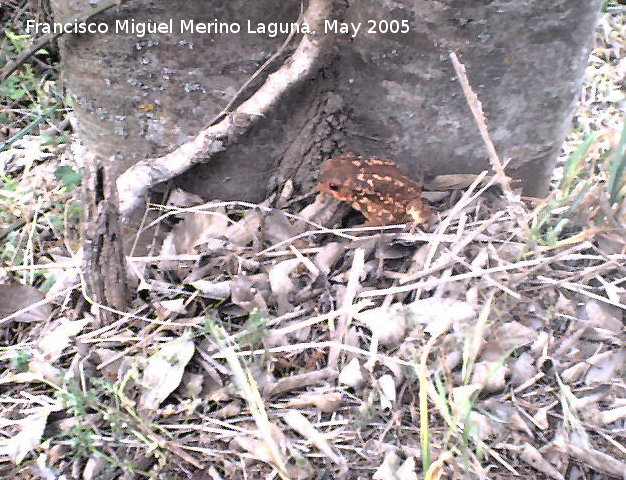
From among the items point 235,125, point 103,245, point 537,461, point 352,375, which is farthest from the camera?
point 235,125

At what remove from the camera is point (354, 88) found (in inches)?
66.7

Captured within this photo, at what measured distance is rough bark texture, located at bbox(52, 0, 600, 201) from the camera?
60.2 inches

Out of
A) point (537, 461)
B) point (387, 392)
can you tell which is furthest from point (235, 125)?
point (537, 461)

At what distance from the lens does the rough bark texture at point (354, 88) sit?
1.53m

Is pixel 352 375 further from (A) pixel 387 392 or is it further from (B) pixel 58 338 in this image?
(B) pixel 58 338

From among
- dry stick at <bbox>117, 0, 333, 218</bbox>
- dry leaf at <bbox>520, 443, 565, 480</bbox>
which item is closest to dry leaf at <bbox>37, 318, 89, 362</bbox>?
dry stick at <bbox>117, 0, 333, 218</bbox>

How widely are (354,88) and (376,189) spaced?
332mm

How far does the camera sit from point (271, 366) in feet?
4.42

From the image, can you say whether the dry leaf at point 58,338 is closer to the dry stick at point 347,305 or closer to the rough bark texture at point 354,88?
the rough bark texture at point 354,88

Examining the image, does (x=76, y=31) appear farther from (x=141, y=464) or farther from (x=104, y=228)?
(x=141, y=464)

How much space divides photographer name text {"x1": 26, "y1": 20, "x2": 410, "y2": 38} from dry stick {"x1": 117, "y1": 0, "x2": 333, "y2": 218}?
4 centimetres

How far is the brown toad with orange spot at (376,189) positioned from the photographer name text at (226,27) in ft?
1.25

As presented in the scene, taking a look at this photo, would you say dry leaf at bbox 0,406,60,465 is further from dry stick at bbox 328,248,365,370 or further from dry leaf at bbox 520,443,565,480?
dry leaf at bbox 520,443,565,480

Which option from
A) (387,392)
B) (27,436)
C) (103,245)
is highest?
(103,245)
